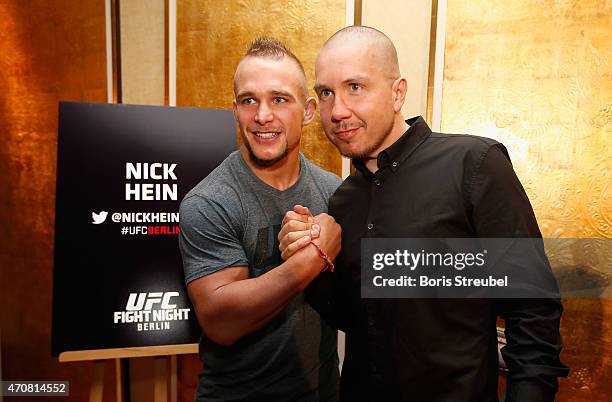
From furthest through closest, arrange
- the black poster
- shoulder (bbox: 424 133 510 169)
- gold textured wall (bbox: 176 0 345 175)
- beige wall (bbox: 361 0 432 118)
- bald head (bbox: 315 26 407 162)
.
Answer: gold textured wall (bbox: 176 0 345 175)
beige wall (bbox: 361 0 432 118)
the black poster
bald head (bbox: 315 26 407 162)
shoulder (bbox: 424 133 510 169)

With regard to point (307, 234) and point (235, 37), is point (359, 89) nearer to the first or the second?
point (307, 234)

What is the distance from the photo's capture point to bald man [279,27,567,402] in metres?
1.08

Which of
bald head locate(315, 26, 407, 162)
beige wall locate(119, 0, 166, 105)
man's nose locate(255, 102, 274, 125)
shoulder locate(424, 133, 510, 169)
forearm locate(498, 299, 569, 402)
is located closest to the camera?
forearm locate(498, 299, 569, 402)

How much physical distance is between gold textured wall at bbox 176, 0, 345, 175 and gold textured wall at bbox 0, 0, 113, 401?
57cm

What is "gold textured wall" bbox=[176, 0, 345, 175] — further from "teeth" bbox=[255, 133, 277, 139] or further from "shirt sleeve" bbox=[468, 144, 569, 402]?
"shirt sleeve" bbox=[468, 144, 569, 402]

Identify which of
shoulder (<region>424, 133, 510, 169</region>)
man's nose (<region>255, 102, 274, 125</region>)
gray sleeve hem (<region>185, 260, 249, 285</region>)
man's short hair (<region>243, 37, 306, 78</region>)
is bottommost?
gray sleeve hem (<region>185, 260, 249, 285</region>)

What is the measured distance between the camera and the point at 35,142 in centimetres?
290

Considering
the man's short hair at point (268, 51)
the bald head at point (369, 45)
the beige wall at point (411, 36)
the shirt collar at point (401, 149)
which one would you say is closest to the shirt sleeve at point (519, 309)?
the shirt collar at point (401, 149)

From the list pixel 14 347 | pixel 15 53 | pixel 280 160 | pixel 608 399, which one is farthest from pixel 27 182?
pixel 608 399

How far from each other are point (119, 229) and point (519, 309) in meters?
1.56

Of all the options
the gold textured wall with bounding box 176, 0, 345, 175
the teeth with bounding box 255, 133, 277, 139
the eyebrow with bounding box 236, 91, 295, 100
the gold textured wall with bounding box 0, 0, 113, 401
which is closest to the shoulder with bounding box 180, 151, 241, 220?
the teeth with bounding box 255, 133, 277, 139

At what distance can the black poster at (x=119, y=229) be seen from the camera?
6.25 ft

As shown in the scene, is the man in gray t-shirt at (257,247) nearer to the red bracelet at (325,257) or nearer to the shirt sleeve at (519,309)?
the red bracelet at (325,257)

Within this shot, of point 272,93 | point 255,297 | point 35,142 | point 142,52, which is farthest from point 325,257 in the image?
point 35,142
